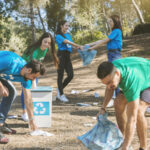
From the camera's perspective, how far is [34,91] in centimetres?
415

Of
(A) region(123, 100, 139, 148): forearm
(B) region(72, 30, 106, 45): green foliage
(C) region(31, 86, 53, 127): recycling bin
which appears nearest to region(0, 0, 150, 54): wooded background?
(B) region(72, 30, 106, 45): green foliage

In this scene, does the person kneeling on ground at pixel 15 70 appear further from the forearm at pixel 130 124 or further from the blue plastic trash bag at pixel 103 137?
the forearm at pixel 130 124

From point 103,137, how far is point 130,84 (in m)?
0.73

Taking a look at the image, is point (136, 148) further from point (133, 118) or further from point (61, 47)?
point (61, 47)

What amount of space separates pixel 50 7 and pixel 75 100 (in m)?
19.0

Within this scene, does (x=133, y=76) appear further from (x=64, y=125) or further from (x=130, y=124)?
(x=64, y=125)

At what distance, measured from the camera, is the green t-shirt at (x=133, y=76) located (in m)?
2.46

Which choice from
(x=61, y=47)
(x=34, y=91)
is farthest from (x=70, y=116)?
(x=61, y=47)

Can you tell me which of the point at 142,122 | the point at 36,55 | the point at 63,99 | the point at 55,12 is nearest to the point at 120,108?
the point at 142,122

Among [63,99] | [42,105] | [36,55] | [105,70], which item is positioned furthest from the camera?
[63,99]

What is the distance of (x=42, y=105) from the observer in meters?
4.22

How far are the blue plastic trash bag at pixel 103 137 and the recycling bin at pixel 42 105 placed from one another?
1.47 meters

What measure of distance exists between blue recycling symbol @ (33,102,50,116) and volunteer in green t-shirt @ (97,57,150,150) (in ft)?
5.29

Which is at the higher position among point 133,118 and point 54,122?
point 133,118
